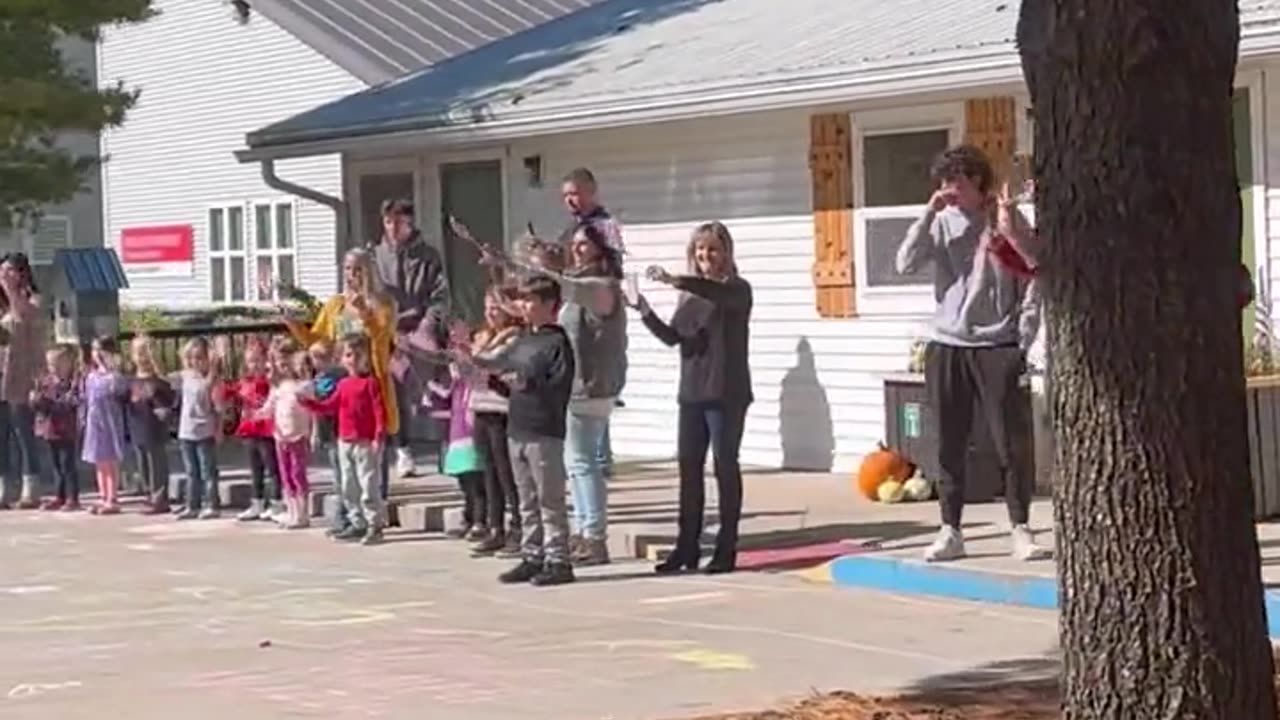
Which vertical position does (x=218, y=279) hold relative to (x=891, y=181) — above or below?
above

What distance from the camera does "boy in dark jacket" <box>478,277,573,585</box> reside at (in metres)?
12.1

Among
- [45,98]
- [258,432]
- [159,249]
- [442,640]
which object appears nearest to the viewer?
[442,640]

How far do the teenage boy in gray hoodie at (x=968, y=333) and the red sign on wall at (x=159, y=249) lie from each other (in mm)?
20444

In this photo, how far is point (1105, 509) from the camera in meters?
5.92

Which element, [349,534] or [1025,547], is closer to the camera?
[1025,547]

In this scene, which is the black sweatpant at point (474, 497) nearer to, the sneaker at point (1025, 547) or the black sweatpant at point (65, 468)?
the sneaker at point (1025, 547)

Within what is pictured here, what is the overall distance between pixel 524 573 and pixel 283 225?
17296mm

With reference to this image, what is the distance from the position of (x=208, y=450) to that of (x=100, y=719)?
25.3ft

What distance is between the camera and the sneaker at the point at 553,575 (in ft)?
40.6

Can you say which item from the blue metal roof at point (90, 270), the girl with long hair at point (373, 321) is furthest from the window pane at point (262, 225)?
the girl with long hair at point (373, 321)

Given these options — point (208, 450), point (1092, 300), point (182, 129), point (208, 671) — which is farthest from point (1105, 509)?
point (182, 129)

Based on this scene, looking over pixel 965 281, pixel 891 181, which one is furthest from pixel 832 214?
pixel 965 281

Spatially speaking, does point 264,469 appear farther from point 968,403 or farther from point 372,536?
point 968,403

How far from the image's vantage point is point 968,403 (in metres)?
11.8
